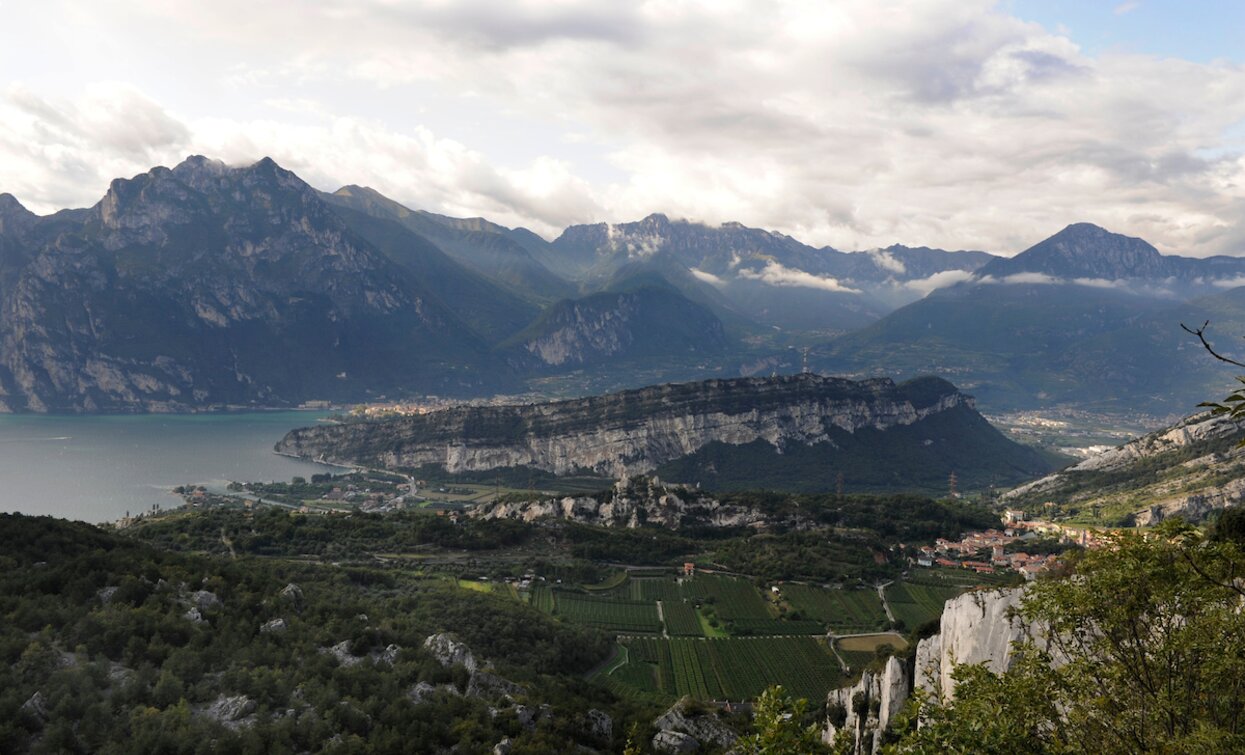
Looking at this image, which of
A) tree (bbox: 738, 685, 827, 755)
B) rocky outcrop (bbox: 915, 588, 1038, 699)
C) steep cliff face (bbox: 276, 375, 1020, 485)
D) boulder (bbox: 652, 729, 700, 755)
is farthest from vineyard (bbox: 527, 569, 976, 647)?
steep cliff face (bbox: 276, 375, 1020, 485)

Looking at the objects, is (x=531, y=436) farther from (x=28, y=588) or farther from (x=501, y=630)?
(x=28, y=588)

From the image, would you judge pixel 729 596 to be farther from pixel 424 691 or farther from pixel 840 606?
pixel 424 691

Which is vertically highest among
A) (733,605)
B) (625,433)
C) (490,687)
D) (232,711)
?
(232,711)

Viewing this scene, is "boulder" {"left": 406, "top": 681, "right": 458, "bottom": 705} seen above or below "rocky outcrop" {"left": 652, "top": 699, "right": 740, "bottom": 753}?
above

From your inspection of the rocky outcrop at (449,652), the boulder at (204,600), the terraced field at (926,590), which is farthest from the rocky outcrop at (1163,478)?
the boulder at (204,600)

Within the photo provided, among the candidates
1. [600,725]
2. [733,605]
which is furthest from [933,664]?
[733,605]

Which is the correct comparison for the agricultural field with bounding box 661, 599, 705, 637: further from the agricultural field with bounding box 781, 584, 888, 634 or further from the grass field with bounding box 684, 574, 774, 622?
the agricultural field with bounding box 781, 584, 888, 634

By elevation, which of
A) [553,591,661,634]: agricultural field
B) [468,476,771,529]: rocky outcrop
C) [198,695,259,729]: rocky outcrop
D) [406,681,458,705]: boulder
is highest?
[198,695,259,729]: rocky outcrop
